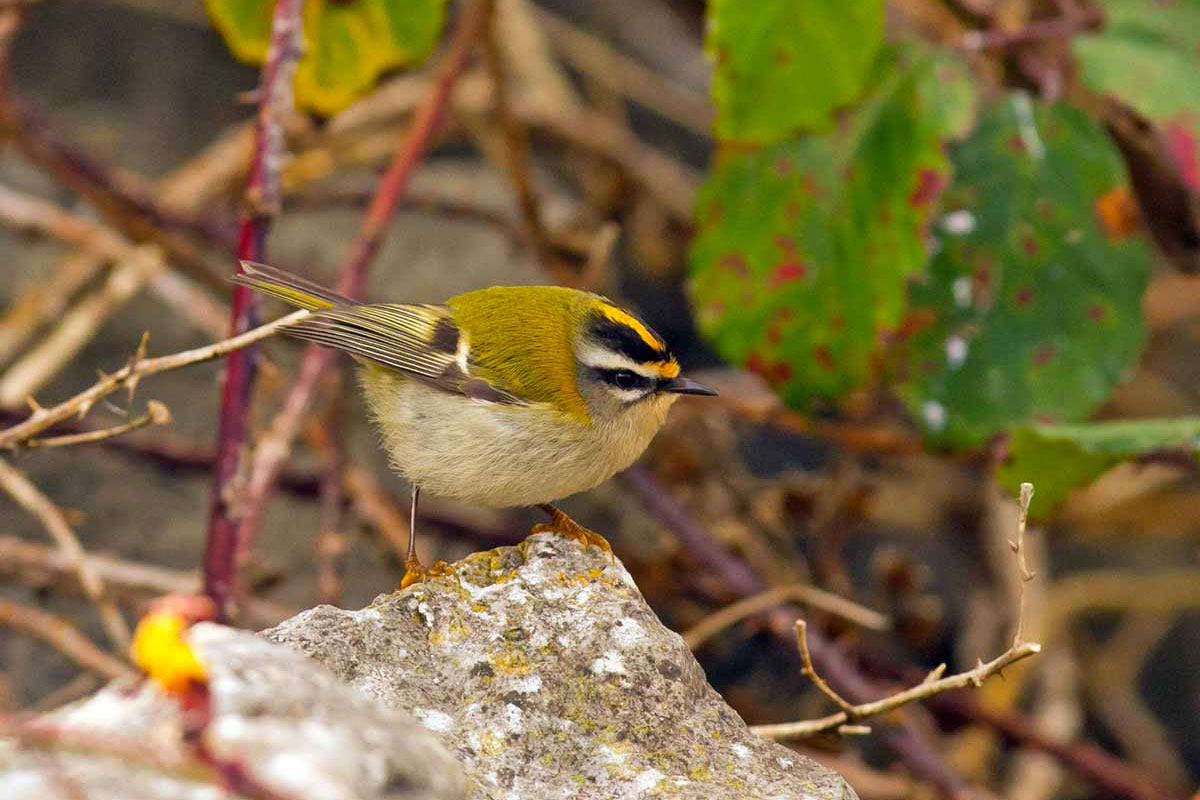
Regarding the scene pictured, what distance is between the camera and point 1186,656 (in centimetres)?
669

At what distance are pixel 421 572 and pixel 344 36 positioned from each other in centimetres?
177

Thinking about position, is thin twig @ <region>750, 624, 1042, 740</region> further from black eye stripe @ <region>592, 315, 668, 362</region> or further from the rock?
black eye stripe @ <region>592, 315, 668, 362</region>

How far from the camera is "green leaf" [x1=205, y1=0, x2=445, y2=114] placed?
3.99m

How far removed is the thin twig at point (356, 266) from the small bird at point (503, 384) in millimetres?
291

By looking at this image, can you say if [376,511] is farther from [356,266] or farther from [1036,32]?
[1036,32]

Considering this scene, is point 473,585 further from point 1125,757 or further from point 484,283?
point 1125,757

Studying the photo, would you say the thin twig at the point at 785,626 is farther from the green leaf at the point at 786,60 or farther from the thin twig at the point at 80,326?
the thin twig at the point at 80,326

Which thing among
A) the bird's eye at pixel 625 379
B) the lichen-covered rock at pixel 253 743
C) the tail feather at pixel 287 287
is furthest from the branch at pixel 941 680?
the tail feather at pixel 287 287

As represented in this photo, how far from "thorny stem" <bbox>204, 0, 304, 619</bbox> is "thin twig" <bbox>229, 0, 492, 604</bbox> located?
0.06m

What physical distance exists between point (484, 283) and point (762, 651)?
1.99 meters

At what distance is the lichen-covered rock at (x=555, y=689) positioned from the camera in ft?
6.95

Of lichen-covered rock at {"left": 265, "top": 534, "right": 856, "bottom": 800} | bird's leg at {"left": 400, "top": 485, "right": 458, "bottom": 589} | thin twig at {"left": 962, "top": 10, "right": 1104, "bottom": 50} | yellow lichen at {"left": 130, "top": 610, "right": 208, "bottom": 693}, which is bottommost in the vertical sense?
bird's leg at {"left": 400, "top": 485, "right": 458, "bottom": 589}

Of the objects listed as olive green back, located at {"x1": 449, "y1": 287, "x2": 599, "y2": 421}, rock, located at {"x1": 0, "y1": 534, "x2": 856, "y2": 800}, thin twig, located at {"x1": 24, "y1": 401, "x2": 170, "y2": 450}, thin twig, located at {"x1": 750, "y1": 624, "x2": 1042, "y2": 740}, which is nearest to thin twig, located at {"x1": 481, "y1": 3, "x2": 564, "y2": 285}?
olive green back, located at {"x1": 449, "y1": 287, "x2": 599, "y2": 421}

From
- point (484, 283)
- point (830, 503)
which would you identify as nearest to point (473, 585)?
point (830, 503)
